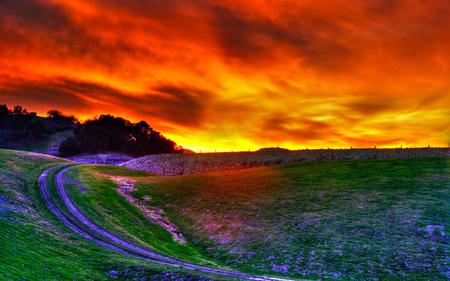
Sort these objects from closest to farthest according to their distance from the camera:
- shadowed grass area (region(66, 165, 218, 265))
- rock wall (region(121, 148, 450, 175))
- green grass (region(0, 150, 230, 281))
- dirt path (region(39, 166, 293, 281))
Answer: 1. green grass (region(0, 150, 230, 281))
2. dirt path (region(39, 166, 293, 281))
3. shadowed grass area (region(66, 165, 218, 265))
4. rock wall (region(121, 148, 450, 175))

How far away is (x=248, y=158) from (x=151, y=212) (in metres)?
47.3

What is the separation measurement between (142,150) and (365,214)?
15344 cm

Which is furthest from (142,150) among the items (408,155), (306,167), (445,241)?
(445,241)

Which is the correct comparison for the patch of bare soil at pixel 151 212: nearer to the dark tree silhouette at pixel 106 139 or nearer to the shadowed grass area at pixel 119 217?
the shadowed grass area at pixel 119 217

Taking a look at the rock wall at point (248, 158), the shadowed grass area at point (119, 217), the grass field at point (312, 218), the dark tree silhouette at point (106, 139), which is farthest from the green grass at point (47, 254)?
the dark tree silhouette at point (106, 139)

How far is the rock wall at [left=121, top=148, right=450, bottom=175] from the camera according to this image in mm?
85125

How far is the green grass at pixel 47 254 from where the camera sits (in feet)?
97.4

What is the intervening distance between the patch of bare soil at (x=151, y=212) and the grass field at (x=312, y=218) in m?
1.42

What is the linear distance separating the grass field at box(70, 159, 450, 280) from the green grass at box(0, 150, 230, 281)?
9815 millimetres

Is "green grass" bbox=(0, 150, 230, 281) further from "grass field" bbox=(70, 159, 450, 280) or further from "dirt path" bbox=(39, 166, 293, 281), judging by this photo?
"grass field" bbox=(70, 159, 450, 280)

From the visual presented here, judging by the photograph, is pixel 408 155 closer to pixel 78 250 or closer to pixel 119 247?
pixel 119 247

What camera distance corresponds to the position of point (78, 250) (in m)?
39.0

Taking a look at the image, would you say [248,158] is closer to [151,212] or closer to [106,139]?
[151,212]

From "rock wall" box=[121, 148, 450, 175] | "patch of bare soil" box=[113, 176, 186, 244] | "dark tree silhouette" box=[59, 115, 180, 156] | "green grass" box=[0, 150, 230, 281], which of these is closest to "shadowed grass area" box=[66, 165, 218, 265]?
"patch of bare soil" box=[113, 176, 186, 244]
